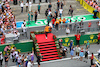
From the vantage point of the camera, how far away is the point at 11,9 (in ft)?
131

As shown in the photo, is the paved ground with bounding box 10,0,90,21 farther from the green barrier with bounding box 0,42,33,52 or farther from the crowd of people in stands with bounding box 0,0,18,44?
the green barrier with bounding box 0,42,33,52

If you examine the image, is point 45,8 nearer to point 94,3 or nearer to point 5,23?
point 94,3

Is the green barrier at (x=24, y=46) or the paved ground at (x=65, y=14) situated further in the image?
the green barrier at (x=24, y=46)

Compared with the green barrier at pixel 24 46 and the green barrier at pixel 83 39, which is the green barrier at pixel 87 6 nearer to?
the green barrier at pixel 83 39

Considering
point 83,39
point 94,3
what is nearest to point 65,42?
point 83,39

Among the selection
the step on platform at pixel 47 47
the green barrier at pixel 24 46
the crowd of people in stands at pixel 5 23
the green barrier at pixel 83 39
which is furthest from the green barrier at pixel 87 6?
the crowd of people in stands at pixel 5 23

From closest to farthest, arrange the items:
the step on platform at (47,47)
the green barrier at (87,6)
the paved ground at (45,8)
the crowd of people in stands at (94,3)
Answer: the step on platform at (47,47) < the paved ground at (45,8) < the crowd of people in stands at (94,3) < the green barrier at (87,6)

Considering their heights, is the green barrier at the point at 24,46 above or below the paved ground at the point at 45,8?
below

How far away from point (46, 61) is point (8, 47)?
457 centimetres

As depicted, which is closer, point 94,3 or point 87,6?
point 94,3

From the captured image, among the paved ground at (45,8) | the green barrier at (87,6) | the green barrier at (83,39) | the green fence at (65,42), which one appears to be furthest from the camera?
the green barrier at (87,6)

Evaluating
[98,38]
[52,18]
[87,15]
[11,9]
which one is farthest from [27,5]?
[98,38]

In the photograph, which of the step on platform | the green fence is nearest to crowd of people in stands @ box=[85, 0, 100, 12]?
the green fence

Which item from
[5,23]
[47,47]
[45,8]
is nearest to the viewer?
[47,47]
